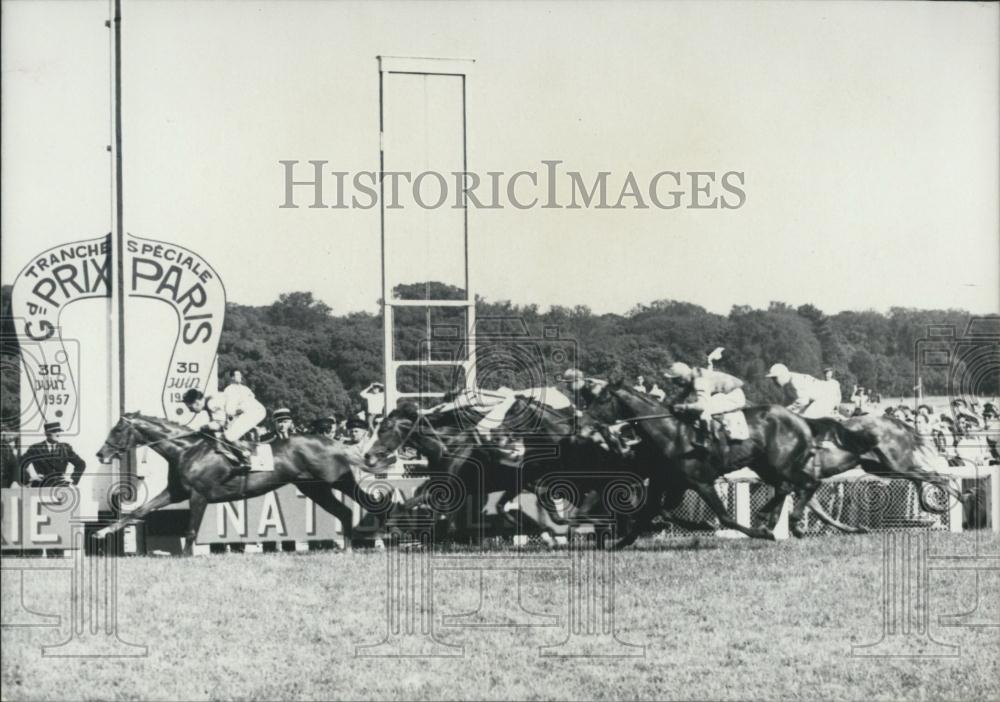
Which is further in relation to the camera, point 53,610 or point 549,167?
point 549,167

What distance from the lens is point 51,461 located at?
23.9 feet

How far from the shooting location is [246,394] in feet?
24.9

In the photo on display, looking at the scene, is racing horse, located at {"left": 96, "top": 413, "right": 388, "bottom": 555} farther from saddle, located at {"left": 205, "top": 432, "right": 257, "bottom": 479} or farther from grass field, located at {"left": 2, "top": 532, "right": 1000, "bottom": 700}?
grass field, located at {"left": 2, "top": 532, "right": 1000, "bottom": 700}

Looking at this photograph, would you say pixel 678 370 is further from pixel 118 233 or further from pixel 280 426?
pixel 118 233

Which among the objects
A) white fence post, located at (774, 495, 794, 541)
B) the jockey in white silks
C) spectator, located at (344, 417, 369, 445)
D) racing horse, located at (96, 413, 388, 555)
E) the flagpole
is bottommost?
white fence post, located at (774, 495, 794, 541)

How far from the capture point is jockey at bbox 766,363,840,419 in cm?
810

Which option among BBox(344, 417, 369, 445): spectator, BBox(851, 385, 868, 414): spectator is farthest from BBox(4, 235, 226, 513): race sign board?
BBox(851, 385, 868, 414): spectator

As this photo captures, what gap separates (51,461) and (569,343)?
10.1ft

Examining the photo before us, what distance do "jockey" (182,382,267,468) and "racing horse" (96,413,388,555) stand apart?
90mm

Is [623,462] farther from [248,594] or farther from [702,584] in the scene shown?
[248,594]

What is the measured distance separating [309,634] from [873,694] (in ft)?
10.8

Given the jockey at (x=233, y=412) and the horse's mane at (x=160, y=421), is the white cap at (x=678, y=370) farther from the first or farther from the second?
the horse's mane at (x=160, y=421)

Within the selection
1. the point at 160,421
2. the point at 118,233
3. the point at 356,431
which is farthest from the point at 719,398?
the point at 118,233

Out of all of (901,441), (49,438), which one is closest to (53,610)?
(49,438)
